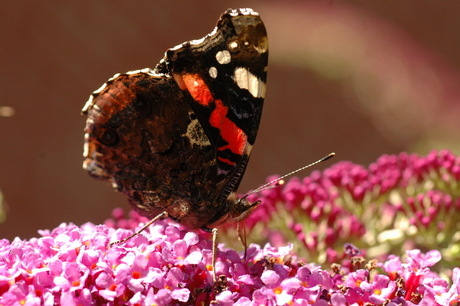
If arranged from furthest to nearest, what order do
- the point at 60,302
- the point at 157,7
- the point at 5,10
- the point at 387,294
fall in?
the point at 157,7 → the point at 5,10 → the point at 387,294 → the point at 60,302

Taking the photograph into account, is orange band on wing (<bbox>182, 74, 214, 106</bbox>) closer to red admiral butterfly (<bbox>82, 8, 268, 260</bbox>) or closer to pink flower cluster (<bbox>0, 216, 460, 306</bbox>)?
red admiral butterfly (<bbox>82, 8, 268, 260</bbox>)

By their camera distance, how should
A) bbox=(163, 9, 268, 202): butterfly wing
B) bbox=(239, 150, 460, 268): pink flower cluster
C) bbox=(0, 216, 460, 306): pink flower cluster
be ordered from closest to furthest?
bbox=(0, 216, 460, 306): pink flower cluster
bbox=(163, 9, 268, 202): butterfly wing
bbox=(239, 150, 460, 268): pink flower cluster

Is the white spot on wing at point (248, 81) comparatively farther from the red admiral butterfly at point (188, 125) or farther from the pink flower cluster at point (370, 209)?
the pink flower cluster at point (370, 209)

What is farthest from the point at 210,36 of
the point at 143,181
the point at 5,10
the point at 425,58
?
the point at 425,58

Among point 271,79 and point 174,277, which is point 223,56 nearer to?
point 174,277

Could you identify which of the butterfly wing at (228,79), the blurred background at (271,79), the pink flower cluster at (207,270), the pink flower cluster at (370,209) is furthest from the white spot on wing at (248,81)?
the blurred background at (271,79)

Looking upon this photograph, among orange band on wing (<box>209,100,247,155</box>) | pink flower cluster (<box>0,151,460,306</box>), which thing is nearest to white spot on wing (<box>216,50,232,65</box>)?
orange band on wing (<box>209,100,247,155</box>)

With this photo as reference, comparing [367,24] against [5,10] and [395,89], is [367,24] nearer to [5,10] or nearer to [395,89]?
[395,89]
